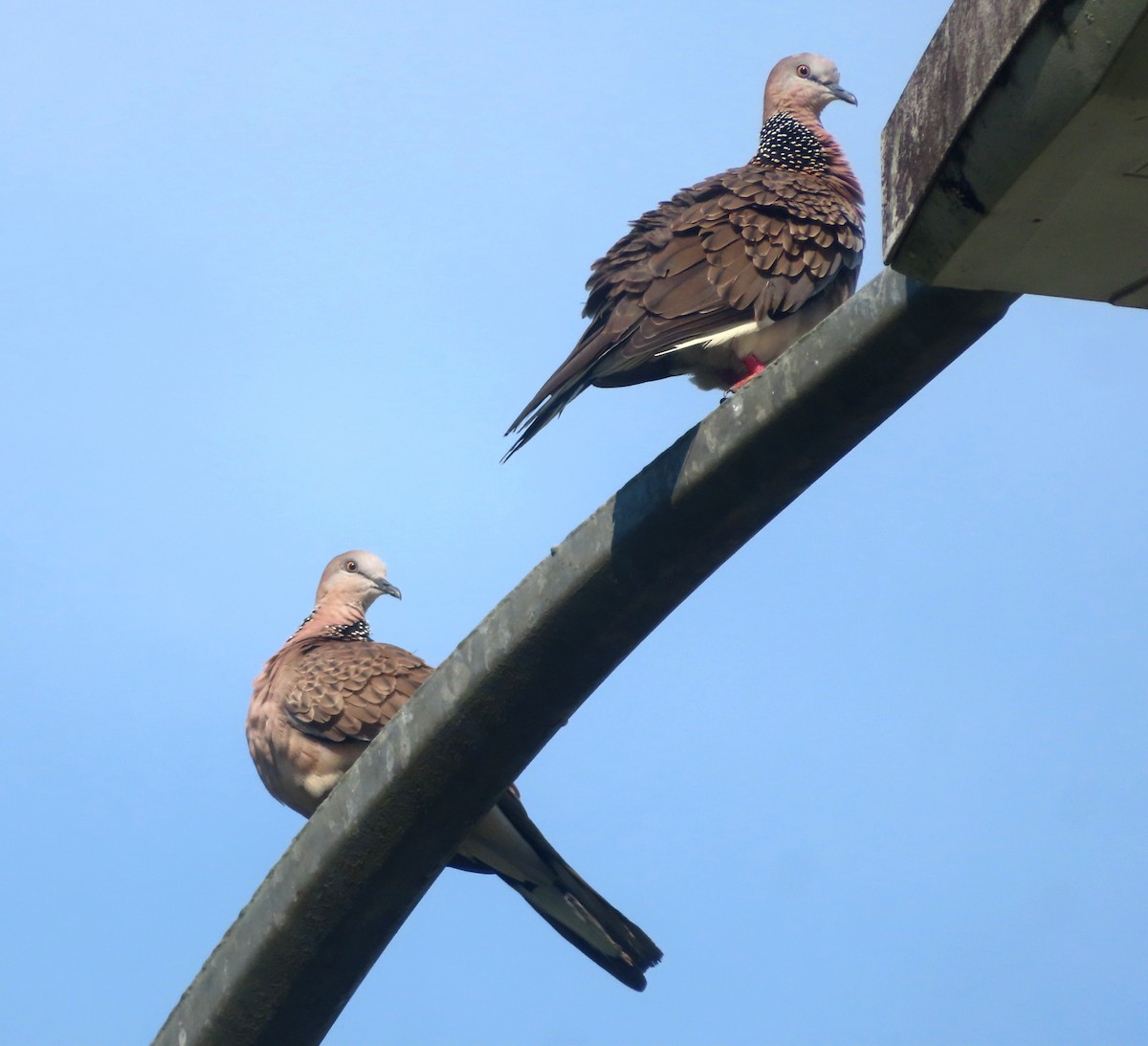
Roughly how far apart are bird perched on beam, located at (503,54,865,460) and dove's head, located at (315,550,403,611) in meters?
3.29

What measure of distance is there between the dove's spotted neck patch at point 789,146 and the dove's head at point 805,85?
1.10ft

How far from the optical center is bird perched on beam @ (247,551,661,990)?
4934mm

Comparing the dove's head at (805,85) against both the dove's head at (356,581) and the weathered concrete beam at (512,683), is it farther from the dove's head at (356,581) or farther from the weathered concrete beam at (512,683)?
the weathered concrete beam at (512,683)

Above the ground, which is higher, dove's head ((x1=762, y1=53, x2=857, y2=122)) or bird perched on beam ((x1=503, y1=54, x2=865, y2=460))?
dove's head ((x1=762, y1=53, x2=857, y2=122))

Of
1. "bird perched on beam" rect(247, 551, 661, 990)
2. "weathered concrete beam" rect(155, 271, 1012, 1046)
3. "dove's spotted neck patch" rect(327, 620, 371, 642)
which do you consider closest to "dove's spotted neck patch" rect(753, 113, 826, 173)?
"bird perched on beam" rect(247, 551, 661, 990)

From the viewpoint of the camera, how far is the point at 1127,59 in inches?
61.5

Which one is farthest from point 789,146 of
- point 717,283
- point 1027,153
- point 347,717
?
point 1027,153

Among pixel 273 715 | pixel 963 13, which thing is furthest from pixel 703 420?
pixel 273 715

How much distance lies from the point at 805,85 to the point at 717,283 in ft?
8.53

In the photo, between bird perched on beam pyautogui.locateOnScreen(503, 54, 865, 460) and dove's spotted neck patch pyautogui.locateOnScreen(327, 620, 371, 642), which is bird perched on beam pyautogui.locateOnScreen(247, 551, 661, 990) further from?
bird perched on beam pyautogui.locateOnScreen(503, 54, 865, 460)

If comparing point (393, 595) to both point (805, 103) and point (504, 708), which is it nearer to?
point (805, 103)

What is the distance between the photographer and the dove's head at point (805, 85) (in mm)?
6574

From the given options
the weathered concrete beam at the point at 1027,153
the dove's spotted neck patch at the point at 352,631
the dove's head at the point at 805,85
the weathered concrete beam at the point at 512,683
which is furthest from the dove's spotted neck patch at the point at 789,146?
the weathered concrete beam at the point at 1027,153

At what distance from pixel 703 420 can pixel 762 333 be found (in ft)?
5.97
